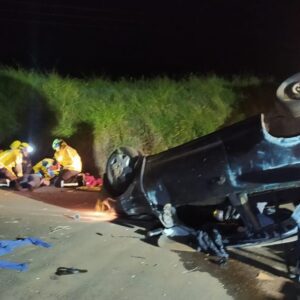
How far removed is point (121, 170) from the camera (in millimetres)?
5523

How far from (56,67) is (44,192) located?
4874 mm

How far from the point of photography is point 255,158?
448cm

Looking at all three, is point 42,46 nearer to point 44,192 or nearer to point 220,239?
point 44,192

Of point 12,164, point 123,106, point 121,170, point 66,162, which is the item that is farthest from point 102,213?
point 123,106

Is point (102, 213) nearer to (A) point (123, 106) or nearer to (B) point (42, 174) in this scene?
(B) point (42, 174)

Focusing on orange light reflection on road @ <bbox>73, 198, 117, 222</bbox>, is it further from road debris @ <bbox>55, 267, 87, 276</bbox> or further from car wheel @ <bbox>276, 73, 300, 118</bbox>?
car wheel @ <bbox>276, 73, 300, 118</bbox>

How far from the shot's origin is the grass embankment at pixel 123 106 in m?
11.2

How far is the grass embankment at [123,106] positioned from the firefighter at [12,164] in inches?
47.2

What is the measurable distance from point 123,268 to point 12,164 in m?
6.53

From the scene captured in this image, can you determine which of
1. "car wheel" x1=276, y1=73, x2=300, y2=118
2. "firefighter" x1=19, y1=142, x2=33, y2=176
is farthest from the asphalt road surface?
"firefighter" x1=19, y1=142, x2=33, y2=176

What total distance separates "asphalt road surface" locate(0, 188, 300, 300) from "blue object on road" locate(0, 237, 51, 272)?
0.20 ft

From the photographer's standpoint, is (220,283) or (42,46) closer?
(220,283)

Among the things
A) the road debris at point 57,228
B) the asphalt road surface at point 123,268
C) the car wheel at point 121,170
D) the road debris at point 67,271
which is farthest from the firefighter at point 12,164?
the road debris at point 67,271

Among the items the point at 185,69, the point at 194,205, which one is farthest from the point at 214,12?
the point at 194,205
